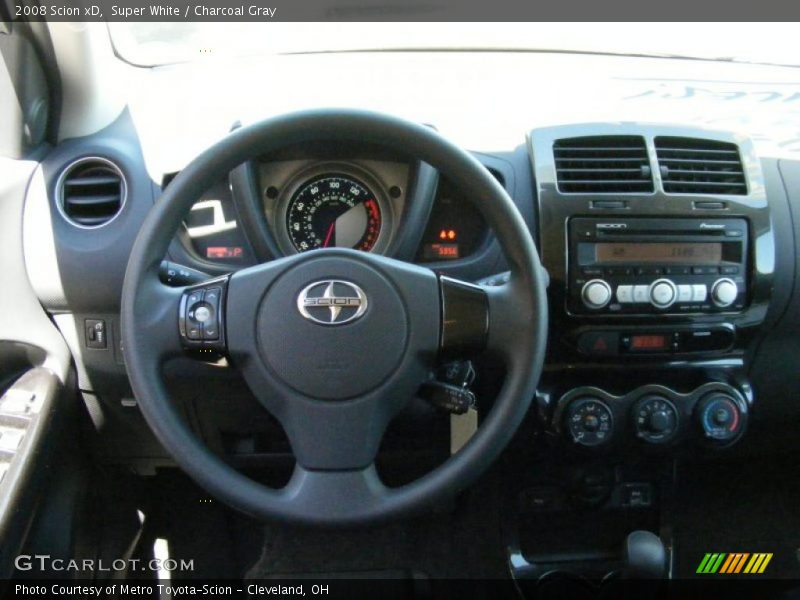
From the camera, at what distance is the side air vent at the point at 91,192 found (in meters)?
1.71

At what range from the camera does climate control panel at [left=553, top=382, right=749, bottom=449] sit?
1.80m

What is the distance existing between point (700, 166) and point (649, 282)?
0.27 metres

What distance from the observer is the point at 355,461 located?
1377mm

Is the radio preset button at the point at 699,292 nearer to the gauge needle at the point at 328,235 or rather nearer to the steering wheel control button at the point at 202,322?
the gauge needle at the point at 328,235

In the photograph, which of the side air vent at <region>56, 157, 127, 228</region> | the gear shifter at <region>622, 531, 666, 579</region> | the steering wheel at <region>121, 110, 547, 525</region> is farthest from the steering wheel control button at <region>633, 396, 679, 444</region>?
the side air vent at <region>56, 157, 127, 228</region>

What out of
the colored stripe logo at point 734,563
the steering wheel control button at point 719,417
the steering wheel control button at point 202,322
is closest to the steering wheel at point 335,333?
the steering wheel control button at point 202,322

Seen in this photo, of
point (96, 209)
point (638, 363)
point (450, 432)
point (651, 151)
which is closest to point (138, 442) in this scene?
point (96, 209)

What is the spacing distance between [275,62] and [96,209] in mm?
543

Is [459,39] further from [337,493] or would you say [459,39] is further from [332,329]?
[337,493]

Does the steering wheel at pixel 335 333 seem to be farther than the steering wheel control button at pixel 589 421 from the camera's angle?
No

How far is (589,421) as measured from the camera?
1.79m

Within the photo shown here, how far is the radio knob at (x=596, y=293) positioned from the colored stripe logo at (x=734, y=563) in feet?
2.96

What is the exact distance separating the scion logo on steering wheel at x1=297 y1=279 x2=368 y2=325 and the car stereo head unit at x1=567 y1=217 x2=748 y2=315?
52cm

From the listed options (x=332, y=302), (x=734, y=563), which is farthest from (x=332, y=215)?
(x=734, y=563)
